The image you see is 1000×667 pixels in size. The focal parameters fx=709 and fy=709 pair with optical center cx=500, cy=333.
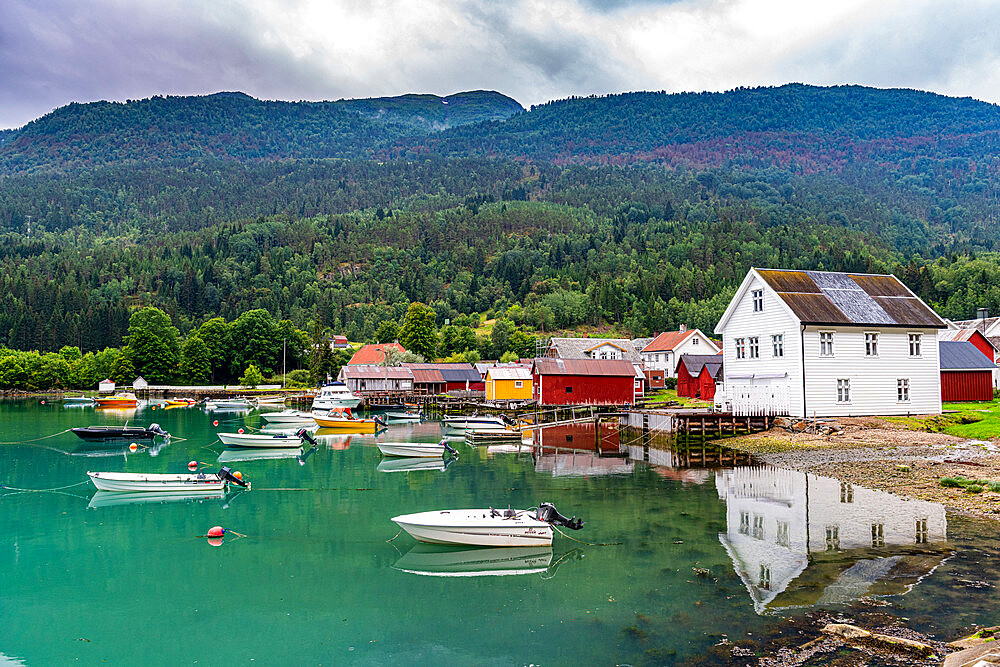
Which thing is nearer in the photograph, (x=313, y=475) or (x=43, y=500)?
(x=43, y=500)

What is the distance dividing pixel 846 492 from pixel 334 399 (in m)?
67.7

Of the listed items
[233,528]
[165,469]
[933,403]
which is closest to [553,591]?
[233,528]

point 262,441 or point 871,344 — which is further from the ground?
point 871,344

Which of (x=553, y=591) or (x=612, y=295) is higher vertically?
(x=612, y=295)

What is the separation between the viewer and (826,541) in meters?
21.5

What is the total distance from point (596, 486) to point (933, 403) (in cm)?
2902

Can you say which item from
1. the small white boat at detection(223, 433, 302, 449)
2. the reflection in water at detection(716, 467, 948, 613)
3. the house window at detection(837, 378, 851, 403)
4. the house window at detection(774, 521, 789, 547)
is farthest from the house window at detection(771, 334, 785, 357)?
the small white boat at detection(223, 433, 302, 449)

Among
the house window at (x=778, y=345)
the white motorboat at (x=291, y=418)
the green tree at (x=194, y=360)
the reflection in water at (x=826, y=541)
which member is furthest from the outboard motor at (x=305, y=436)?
the green tree at (x=194, y=360)

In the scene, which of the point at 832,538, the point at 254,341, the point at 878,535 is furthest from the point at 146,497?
the point at 254,341

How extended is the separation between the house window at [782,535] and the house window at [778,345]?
24667mm

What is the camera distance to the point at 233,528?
2600cm

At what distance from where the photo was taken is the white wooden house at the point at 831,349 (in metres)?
45.4

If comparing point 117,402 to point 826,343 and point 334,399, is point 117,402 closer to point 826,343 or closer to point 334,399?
point 334,399

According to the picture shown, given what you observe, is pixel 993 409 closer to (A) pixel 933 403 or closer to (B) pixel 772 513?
(A) pixel 933 403
